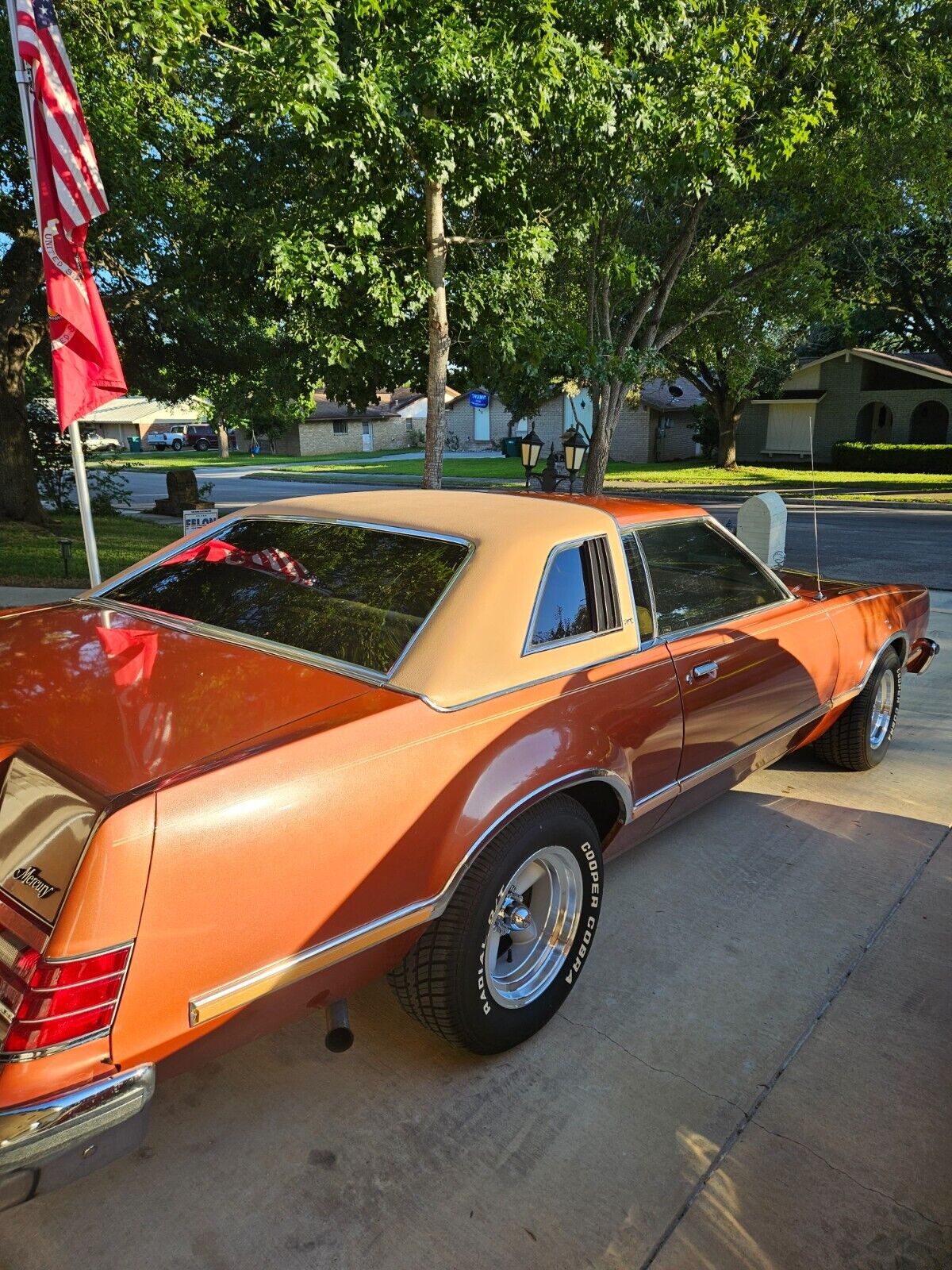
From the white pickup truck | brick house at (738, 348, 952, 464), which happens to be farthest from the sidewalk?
the white pickup truck

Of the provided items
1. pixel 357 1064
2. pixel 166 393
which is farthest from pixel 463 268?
pixel 166 393

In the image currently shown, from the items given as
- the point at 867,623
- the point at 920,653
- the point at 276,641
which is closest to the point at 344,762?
the point at 276,641

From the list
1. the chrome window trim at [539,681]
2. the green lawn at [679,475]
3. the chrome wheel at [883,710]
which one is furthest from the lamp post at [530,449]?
the green lawn at [679,475]

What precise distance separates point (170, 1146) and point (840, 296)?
17.6 metres

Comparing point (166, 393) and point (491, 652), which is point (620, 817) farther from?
point (166, 393)

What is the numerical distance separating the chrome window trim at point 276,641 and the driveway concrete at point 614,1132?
3.70 feet

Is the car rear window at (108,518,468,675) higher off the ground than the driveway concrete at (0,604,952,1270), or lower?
higher

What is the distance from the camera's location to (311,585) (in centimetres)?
283

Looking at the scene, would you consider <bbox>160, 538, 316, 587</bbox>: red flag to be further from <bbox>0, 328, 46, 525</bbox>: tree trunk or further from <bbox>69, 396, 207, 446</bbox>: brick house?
<bbox>69, 396, 207, 446</bbox>: brick house

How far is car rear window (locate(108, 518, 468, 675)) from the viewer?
2.55m

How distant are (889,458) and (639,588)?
1141 inches

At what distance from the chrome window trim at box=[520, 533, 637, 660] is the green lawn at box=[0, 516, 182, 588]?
7.32m

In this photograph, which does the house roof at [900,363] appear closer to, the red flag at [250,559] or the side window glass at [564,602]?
the side window glass at [564,602]

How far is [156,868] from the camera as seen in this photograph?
64.7 inches
